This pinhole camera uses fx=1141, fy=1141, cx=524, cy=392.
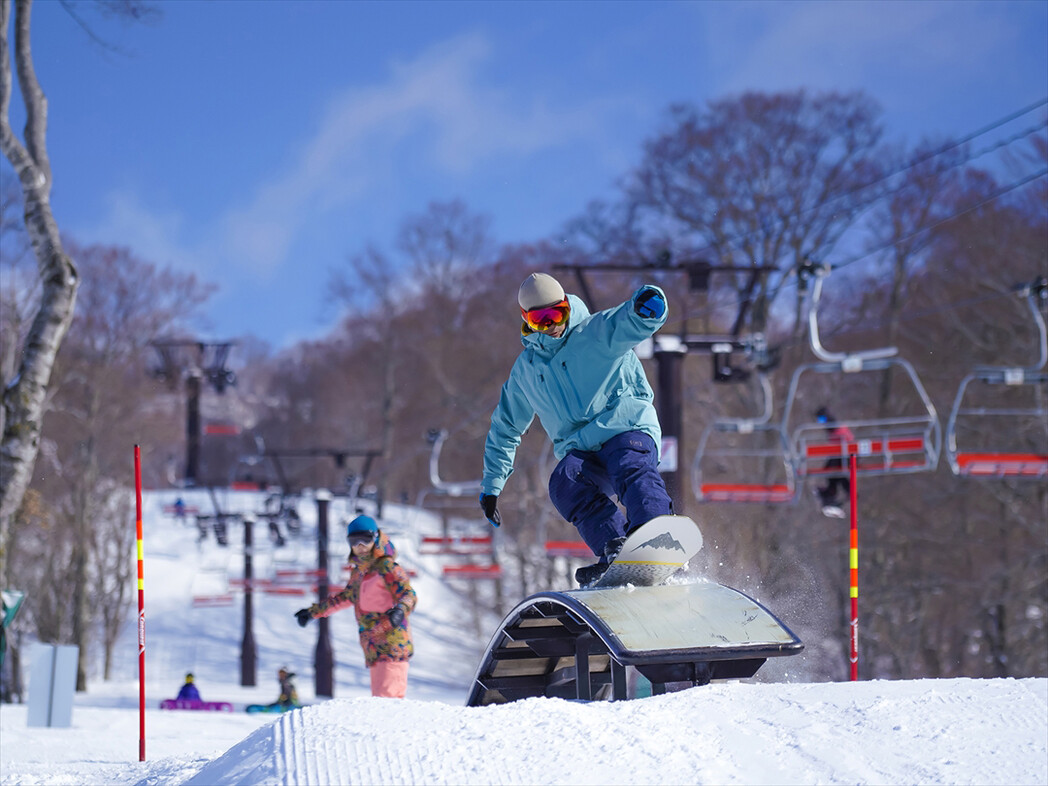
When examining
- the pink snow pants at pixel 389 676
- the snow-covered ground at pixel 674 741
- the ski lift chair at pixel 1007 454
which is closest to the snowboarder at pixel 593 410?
the snow-covered ground at pixel 674 741

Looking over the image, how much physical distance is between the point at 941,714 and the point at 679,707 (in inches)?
32.3

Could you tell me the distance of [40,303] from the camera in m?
10.7

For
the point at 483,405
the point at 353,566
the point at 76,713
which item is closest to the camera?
the point at 353,566

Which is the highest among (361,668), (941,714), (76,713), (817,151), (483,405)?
(817,151)

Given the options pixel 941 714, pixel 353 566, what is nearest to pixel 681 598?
pixel 941 714

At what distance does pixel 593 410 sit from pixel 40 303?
733cm

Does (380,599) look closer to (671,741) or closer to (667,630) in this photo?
(667,630)

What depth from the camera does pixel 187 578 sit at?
127ft

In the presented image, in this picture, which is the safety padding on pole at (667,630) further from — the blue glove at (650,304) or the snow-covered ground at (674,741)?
the blue glove at (650,304)

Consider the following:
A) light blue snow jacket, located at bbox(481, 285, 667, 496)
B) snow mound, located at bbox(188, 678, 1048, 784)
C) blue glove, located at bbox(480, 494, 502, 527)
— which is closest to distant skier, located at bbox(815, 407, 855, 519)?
→ blue glove, located at bbox(480, 494, 502, 527)

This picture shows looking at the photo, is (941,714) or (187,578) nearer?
(941,714)

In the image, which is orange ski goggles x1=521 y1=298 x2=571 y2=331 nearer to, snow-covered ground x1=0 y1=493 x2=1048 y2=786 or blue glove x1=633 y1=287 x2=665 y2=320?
blue glove x1=633 y1=287 x2=665 y2=320

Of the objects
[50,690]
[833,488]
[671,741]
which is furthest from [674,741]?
[833,488]

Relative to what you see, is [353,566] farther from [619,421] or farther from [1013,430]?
[1013,430]
